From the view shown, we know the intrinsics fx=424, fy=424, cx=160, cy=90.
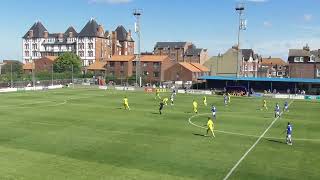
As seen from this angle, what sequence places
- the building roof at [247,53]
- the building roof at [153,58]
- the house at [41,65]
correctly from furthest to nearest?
the building roof at [247,53] → the house at [41,65] → the building roof at [153,58]

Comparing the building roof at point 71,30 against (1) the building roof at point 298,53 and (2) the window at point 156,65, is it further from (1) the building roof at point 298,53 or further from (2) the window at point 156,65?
(1) the building roof at point 298,53

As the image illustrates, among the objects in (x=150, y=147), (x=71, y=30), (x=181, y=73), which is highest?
(x=71, y=30)

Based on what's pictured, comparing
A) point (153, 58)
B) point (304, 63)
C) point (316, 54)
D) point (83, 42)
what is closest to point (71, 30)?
point (83, 42)

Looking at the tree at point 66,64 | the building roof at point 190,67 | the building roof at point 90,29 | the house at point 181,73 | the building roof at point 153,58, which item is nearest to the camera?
the house at point 181,73

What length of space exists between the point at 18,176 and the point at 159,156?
31.5 ft

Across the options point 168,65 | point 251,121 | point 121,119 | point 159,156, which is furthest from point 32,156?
point 168,65

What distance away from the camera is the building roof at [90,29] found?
16888cm

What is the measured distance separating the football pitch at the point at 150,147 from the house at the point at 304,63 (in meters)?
70.5

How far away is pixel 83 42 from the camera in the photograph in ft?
563

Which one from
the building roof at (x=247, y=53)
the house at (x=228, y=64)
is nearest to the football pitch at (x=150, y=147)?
the house at (x=228, y=64)

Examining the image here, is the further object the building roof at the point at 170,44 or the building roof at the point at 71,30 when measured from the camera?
the building roof at the point at 71,30

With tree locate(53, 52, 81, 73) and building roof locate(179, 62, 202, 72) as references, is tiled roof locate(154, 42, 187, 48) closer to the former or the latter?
building roof locate(179, 62, 202, 72)

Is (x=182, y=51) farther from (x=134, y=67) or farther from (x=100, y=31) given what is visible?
(x=134, y=67)

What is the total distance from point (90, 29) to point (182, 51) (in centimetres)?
3817
